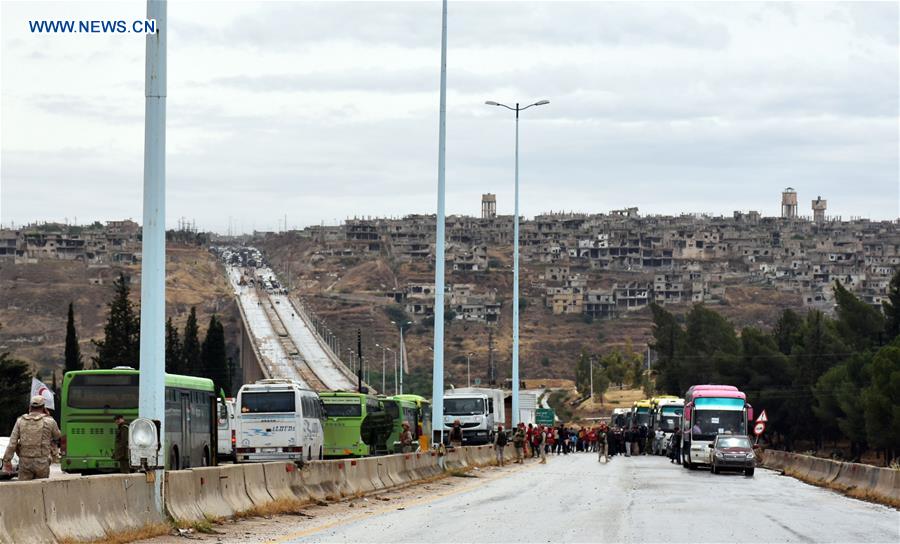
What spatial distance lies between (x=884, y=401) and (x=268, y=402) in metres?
45.8

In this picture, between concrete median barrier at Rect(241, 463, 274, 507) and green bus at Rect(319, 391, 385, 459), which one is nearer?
concrete median barrier at Rect(241, 463, 274, 507)

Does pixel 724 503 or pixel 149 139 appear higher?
pixel 149 139

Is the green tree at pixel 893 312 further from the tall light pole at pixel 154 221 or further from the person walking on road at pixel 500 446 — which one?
the tall light pole at pixel 154 221

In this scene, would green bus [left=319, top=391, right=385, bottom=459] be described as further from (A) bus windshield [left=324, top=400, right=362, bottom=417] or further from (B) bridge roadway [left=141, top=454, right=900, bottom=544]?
(B) bridge roadway [left=141, top=454, right=900, bottom=544]

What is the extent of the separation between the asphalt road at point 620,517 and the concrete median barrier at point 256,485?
4.81 feet

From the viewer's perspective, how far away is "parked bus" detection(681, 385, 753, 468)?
2090 inches

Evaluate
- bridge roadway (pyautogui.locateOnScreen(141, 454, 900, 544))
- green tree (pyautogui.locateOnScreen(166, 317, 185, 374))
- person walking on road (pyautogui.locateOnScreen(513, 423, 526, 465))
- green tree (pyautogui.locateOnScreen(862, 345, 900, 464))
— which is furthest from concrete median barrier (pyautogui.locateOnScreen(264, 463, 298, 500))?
green tree (pyautogui.locateOnScreen(166, 317, 185, 374))

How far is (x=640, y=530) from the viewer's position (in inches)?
766

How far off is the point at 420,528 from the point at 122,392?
16.0m

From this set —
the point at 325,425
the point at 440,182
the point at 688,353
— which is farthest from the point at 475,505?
the point at 688,353

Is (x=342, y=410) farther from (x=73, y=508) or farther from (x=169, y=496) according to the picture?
(x=73, y=508)

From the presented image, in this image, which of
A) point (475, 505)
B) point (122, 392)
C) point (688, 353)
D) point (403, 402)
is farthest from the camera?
point (688, 353)

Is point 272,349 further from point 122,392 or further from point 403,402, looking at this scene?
point 122,392

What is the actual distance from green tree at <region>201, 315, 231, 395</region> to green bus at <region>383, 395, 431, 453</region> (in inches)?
2265
